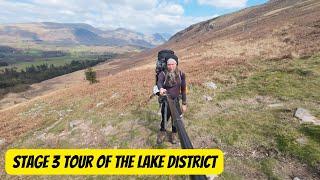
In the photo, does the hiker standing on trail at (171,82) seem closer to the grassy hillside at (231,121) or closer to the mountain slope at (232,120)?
the mountain slope at (232,120)

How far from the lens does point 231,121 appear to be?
15.8 meters

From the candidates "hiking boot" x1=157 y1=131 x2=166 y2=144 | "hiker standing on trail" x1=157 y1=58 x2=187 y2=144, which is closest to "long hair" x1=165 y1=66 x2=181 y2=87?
"hiker standing on trail" x1=157 y1=58 x2=187 y2=144

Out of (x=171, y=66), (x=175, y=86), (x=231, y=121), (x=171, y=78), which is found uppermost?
(x=171, y=66)

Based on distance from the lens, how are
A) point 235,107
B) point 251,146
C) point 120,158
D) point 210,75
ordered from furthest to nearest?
point 210,75 → point 235,107 → point 251,146 → point 120,158

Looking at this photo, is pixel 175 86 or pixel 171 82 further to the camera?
pixel 175 86

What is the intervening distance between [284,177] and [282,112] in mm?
5491

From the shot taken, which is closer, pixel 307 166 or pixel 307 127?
pixel 307 166

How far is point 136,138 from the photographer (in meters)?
16.0

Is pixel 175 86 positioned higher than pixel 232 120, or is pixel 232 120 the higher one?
pixel 175 86

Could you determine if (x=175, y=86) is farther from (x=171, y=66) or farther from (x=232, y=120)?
(x=232, y=120)

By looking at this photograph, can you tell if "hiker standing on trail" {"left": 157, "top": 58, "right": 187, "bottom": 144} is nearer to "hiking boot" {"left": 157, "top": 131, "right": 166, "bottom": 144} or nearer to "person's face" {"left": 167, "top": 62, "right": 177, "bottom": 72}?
"person's face" {"left": 167, "top": 62, "right": 177, "bottom": 72}

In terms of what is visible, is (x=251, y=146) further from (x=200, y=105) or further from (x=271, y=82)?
(x=271, y=82)

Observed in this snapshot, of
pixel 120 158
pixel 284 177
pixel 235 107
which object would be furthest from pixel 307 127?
pixel 120 158

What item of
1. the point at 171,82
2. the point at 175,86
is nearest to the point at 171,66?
the point at 171,82
